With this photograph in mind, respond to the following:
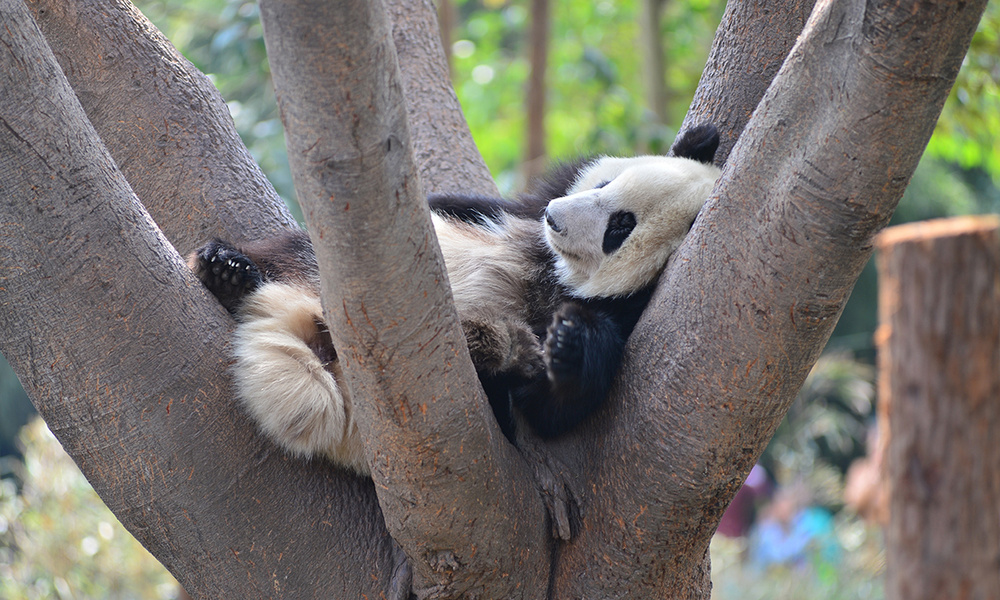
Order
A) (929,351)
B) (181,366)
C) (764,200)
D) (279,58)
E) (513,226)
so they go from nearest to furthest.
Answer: (279,58) < (764,200) < (181,366) < (929,351) < (513,226)

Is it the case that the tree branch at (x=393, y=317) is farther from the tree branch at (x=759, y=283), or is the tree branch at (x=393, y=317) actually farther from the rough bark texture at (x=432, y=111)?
the rough bark texture at (x=432, y=111)

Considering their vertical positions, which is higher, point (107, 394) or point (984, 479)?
point (107, 394)

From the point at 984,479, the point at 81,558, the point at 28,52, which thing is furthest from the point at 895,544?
the point at 81,558

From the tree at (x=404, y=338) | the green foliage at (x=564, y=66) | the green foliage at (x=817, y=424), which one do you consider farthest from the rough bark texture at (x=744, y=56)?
the green foliage at (x=564, y=66)

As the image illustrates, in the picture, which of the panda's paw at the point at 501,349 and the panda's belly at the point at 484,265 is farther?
the panda's belly at the point at 484,265

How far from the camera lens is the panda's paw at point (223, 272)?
1531 mm

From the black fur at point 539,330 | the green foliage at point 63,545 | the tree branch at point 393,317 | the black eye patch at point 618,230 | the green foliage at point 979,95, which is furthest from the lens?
the green foliage at point 63,545

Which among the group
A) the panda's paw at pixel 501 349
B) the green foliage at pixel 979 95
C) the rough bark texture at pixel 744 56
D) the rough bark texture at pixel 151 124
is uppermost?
the rough bark texture at pixel 151 124

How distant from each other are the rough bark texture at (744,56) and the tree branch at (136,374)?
1112 mm

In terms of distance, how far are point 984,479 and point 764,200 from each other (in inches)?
34.4

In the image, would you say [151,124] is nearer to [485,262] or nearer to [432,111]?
[485,262]

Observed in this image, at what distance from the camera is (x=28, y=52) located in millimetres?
1208

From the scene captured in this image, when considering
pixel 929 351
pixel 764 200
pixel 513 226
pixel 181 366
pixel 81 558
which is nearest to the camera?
pixel 764 200

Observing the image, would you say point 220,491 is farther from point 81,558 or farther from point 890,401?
point 81,558
